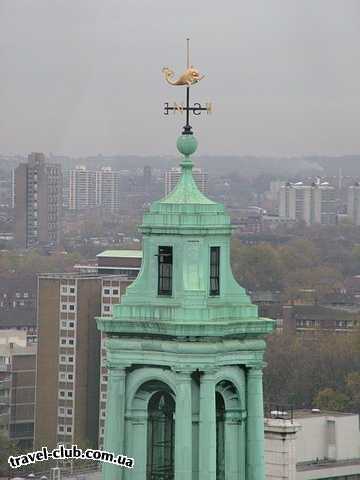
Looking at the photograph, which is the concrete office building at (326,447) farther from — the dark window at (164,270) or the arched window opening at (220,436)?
the dark window at (164,270)

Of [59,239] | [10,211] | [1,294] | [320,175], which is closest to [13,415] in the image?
[1,294]

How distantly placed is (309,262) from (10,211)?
11.9 metres

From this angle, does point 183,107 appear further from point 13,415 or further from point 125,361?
point 13,415

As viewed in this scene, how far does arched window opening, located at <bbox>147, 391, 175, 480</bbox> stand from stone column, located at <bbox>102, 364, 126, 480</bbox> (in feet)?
0.47

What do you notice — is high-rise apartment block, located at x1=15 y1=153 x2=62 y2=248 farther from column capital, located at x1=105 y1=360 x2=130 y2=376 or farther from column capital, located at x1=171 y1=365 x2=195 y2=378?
column capital, located at x1=171 y1=365 x2=195 y2=378

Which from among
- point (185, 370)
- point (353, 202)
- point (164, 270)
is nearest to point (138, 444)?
point (185, 370)

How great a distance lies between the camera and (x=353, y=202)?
4350 inches

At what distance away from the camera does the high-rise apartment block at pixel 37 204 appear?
278ft

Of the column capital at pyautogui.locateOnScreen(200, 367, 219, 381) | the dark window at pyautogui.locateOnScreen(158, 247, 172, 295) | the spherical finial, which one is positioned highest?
the spherical finial

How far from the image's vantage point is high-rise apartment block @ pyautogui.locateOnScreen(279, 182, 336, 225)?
11025cm

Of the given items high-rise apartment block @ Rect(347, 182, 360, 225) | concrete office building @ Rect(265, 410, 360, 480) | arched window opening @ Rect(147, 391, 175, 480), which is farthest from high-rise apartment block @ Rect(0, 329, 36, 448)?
high-rise apartment block @ Rect(347, 182, 360, 225)

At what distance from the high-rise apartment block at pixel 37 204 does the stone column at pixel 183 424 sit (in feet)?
225

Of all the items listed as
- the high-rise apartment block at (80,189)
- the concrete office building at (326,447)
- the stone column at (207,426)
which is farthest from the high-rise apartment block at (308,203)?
the stone column at (207,426)

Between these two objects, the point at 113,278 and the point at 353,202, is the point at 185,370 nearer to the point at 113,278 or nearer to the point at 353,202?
the point at 113,278
